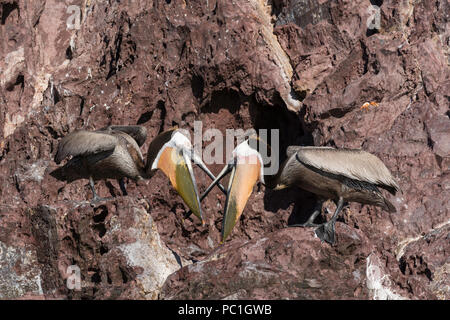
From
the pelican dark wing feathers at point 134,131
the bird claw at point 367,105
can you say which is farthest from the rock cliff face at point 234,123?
the pelican dark wing feathers at point 134,131

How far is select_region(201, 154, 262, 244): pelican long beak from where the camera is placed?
742 cm

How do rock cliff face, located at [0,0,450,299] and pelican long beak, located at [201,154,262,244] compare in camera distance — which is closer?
rock cliff face, located at [0,0,450,299]

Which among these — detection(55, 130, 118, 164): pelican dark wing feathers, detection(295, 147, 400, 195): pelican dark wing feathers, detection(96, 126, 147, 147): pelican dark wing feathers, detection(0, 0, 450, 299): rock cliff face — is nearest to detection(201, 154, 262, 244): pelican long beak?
detection(0, 0, 450, 299): rock cliff face

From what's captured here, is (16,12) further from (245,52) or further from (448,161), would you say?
(448,161)

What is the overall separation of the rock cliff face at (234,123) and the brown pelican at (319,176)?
48 cm

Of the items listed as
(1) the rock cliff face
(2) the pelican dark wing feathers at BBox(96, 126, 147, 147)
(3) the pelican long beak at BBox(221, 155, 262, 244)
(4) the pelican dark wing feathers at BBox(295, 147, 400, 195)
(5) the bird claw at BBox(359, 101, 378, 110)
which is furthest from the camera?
(2) the pelican dark wing feathers at BBox(96, 126, 147, 147)

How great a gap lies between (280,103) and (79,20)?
411 centimetres

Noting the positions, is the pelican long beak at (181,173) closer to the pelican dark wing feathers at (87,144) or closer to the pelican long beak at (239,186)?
the pelican long beak at (239,186)

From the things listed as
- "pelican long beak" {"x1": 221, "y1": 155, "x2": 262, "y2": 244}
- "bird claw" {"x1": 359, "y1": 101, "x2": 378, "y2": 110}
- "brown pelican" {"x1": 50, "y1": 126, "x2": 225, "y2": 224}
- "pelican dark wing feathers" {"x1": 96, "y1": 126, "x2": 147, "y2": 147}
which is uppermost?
"bird claw" {"x1": 359, "y1": 101, "x2": 378, "y2": 110}

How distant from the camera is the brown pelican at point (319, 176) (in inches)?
277

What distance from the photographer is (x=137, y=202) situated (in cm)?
707

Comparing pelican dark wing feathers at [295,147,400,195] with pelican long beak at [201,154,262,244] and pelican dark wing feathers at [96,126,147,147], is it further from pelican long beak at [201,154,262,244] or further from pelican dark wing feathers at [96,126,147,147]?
pelican dark wing feathers at [96,126,147,147]

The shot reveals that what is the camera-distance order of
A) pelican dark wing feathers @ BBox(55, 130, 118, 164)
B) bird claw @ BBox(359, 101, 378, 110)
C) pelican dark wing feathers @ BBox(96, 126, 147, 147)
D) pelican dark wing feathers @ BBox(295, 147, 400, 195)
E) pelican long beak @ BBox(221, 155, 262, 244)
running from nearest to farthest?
pelican dark wing feathers @ BBox(295, 147, 400, 195)
pelican long beak @ BBox(221, 155, 262, 244)
pelican dark wing feathers @ BBox(55, 130, 118, 164)
bird claw @ BBox(359, 101, 378, 110)
pelican dark wing feathers @ BBox(96, 126, 147, 147)

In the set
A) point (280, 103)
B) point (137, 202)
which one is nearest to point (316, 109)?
point (280, 103)
